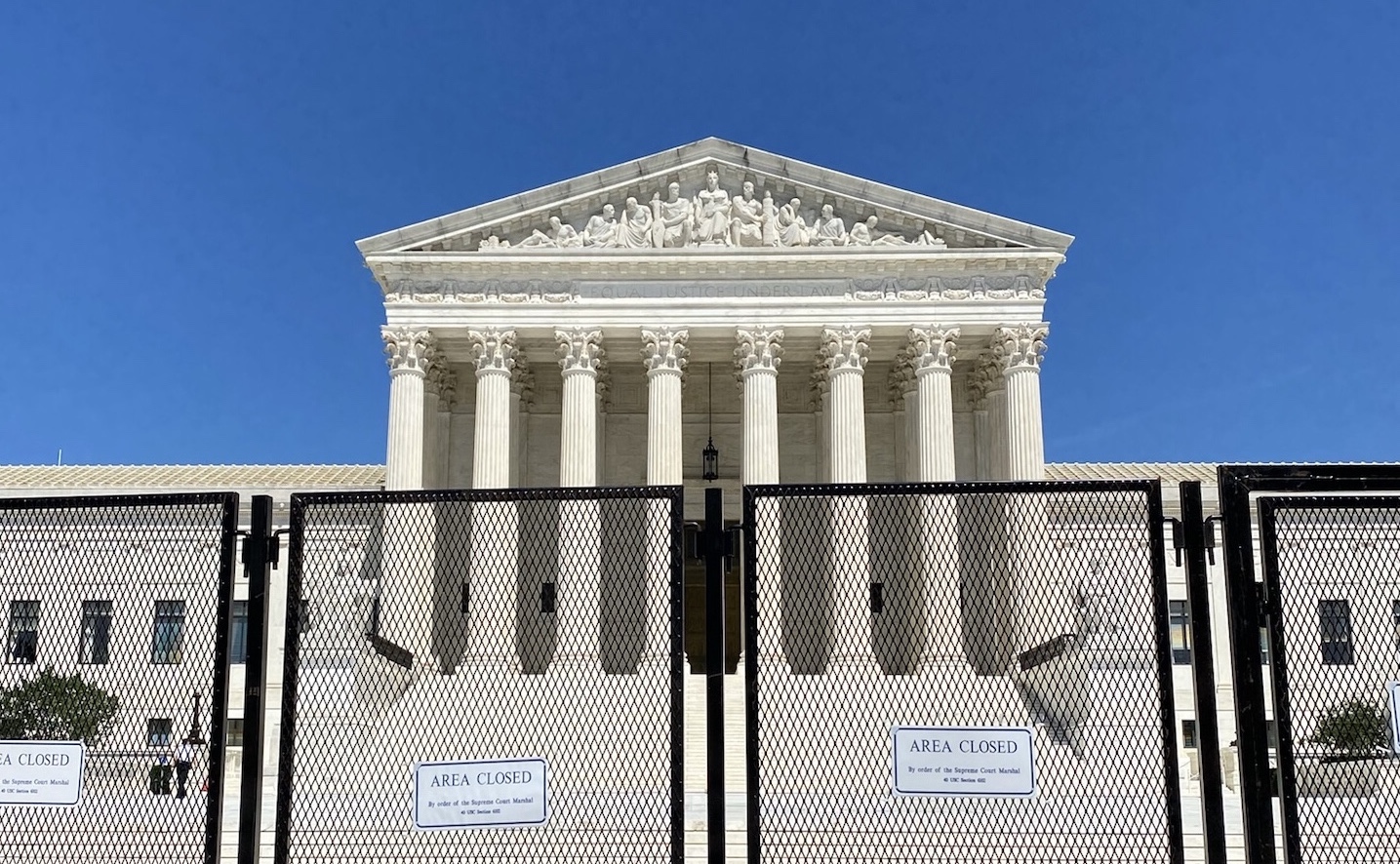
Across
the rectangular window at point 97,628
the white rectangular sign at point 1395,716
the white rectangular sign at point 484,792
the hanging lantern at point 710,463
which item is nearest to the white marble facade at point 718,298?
the hanging lantern at point 710,463

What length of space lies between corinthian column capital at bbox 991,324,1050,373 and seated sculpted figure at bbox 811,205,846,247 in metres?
5.06

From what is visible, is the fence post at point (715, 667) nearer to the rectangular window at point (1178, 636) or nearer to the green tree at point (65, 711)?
the green tree at point (65, 711)

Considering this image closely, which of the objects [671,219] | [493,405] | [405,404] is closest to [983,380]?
[671,219]

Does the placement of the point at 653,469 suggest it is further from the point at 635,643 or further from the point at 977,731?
the point at 977,731

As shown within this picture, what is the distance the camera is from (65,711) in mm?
7629

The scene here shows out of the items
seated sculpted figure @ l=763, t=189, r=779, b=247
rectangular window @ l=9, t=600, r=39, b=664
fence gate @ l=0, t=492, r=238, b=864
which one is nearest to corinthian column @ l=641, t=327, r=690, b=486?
seated sculpted figure @ l=763, t=189, r=779, b=247

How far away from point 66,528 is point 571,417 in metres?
22.6

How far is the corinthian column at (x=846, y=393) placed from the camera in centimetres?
2994

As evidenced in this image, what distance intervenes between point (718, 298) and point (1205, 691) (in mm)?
25351

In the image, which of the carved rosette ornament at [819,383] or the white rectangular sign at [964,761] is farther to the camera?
the carved rosette ornament at [819,383]

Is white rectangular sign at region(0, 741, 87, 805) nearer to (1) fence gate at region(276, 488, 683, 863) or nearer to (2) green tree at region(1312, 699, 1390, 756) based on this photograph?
(1) fence gate at region(276, 488, 683, 863)

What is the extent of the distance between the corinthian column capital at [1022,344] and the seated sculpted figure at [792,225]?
6012 millimetres

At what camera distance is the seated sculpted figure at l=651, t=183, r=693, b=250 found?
30984mm

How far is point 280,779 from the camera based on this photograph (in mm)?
6445
